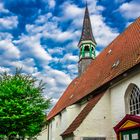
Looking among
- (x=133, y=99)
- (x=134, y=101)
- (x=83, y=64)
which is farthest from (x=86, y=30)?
(x=134, y=101)

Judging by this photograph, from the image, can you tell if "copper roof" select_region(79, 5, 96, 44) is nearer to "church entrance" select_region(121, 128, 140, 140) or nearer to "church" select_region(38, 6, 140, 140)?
"church" select_region(38, 6, 140, 140)

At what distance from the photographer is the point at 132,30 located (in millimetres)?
19797

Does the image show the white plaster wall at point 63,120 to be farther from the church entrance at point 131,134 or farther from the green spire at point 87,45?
the church entrance at point 131,134

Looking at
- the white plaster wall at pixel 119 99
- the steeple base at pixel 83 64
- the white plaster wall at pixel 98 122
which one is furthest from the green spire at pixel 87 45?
the white plaster wall at pixel 119 99

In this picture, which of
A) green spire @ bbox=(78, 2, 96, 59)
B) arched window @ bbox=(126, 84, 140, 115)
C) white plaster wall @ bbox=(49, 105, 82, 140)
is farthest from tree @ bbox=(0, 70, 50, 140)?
green spire @ bbox=(78, 2, 96, 59)

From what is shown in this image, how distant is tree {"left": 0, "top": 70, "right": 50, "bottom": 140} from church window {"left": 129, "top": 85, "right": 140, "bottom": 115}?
309 inches

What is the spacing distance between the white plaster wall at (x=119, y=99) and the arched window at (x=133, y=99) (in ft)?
0.82

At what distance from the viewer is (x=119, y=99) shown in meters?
15.7

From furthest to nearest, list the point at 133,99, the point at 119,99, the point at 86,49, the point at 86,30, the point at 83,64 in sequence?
the point at 86,30
the point at 86,49
the point at 83,64
the point at 119,99
the point at 133,99

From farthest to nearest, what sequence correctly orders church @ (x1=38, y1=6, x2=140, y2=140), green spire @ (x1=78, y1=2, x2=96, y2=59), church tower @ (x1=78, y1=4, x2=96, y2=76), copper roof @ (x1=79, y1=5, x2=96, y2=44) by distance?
copper roof @ (x1=79, y1=5, x2=96, y2=44), green spire @ (x1=78, y1=2, x2=96, y2=59), church tower @ (x1=78, y1=4, x2=96, y2=76), church @ (x1=38, y1=6, x2=140, y2=140)

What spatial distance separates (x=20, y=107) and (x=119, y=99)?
746 centimetres

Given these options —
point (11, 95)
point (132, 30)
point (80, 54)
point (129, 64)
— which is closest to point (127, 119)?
point (129, 64)

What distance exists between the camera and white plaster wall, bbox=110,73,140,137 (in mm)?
14969

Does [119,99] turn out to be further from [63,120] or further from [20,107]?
[63,120]
